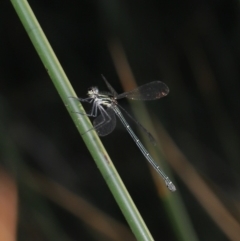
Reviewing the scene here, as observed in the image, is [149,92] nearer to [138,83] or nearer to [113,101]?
[113,101]

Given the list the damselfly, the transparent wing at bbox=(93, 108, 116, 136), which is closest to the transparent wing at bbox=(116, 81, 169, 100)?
the damselfly

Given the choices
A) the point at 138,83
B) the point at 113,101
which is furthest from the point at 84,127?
the point at 138,83

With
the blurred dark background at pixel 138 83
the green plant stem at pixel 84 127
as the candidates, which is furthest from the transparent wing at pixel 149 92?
the green plant stem at pixel 84 127

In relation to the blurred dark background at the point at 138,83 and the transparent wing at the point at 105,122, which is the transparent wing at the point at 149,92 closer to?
the transparent wing at the point at 105,122

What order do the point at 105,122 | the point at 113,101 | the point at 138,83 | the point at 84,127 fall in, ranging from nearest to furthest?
the point at 84,127
the point at 105,122
the point at 113,101
the point at 138,83

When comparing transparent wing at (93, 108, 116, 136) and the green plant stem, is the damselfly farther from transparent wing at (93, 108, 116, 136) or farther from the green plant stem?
the green plant stem

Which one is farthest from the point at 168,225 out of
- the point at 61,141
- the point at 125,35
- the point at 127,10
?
the point at 127,10
